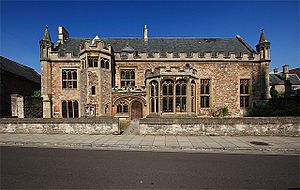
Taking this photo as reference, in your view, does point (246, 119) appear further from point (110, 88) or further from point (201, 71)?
point (110, 88)

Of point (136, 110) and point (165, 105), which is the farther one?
point (136, 110)

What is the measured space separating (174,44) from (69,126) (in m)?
18.1

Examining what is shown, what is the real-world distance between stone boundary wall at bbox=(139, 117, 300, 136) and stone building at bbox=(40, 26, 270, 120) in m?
5.07

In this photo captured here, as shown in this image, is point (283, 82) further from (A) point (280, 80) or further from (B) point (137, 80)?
(B) point (137, 80)

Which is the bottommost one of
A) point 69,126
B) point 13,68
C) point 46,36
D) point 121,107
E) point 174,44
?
point 69,126

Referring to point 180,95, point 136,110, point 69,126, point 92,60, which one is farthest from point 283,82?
point 69,126

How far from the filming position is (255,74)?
18234mm

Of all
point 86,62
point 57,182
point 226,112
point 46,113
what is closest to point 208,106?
point 226,112

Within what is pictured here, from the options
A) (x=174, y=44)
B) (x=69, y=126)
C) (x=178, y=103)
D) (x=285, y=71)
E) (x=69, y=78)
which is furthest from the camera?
(x=285, y=71)

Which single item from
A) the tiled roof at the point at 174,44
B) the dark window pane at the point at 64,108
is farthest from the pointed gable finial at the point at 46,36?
the dark window pane at the point at 64,108

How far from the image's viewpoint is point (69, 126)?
990 cm

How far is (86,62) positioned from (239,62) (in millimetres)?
19032

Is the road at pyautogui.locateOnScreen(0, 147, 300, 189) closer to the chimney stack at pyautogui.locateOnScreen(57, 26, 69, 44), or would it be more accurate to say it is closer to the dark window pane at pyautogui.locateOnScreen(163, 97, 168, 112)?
the dark window pane at pyautogui.locateOnScreen(163, 97, 168, 112)

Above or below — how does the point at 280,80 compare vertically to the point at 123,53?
below
